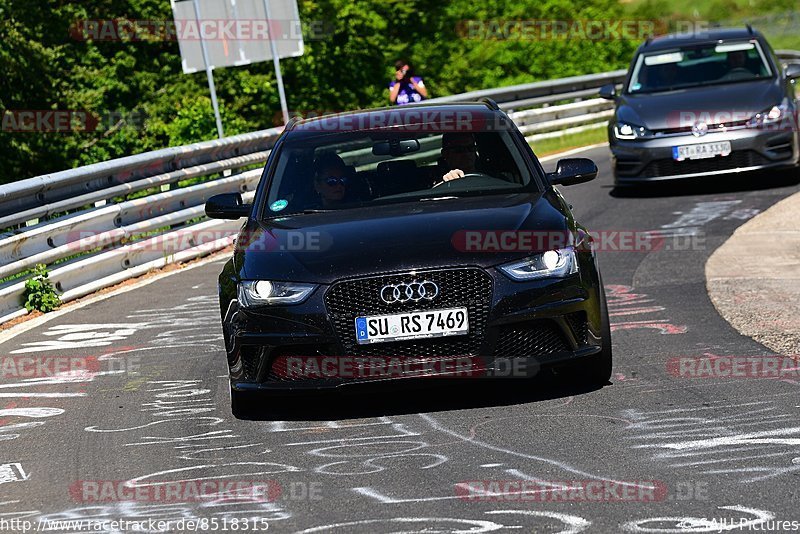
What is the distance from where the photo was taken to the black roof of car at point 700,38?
56.1 feet

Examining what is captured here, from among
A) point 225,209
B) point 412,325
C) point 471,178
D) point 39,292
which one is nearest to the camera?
point 412,325

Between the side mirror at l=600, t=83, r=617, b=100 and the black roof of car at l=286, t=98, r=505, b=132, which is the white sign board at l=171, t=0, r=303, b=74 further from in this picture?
the black roof of car at l=286, t=98, r=505, b=132

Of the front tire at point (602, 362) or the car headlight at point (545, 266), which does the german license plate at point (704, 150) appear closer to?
the front tire at point (602, 362)

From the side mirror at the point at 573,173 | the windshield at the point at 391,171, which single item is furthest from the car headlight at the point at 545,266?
the side mirror at the point at 573,173

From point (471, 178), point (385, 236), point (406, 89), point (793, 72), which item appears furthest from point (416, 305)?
point (406, 89)

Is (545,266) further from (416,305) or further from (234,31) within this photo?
(234,31)

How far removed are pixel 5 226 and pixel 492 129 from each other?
4658mm

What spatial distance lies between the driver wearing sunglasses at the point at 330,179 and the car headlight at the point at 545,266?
1.39m

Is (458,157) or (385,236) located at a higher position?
(458,157)

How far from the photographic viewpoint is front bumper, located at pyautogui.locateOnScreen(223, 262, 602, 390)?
267 inches

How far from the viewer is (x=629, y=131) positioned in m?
15.8

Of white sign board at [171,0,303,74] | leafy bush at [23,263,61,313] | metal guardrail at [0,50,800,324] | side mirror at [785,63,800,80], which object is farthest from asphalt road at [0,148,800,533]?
white sign board at [171,0,303,74]

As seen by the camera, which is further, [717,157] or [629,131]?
[629,131]

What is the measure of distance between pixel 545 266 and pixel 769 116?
9271 mm
